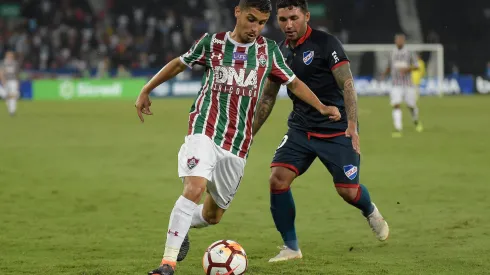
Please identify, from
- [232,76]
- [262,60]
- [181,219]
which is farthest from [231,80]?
[181,219]

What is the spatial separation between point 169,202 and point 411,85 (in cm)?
1186

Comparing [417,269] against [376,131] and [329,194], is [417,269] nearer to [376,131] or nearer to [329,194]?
[329,194]

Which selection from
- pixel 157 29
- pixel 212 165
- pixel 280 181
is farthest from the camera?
pixel 157 29

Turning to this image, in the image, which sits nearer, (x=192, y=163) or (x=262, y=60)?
(x=192, y=163)

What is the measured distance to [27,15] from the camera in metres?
42.4

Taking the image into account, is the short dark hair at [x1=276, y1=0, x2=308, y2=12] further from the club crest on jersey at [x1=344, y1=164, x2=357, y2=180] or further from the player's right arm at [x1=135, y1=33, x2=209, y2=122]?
the club crest on jersey at [x1=344, y1=164, x2=357, y2=180]

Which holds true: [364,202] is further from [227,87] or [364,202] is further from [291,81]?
[227,87]

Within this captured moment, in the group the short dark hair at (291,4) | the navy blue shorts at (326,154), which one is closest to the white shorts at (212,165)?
the navy blue shorts at (326,154)

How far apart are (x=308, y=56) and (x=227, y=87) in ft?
4.07

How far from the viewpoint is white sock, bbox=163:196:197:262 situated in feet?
19.5

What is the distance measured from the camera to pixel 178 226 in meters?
6.00

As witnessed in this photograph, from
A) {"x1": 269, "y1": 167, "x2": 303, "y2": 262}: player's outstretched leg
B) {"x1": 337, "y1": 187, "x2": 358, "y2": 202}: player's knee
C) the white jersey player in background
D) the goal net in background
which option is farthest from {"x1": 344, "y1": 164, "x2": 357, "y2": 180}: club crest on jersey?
the goal net in background

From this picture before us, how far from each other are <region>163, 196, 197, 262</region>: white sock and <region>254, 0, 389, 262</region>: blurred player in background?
4.36 feet

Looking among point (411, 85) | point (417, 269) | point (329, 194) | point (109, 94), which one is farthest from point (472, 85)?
point (417, 269)
